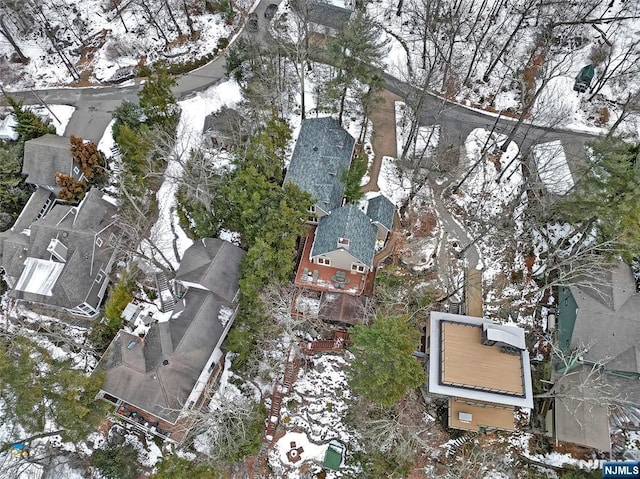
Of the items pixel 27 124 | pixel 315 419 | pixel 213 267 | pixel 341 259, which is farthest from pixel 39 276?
pixel 315 419

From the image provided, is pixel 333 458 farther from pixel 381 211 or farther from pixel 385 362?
pixel 381 211

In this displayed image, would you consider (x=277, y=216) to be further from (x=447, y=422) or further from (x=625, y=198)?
(x=625, y=198)

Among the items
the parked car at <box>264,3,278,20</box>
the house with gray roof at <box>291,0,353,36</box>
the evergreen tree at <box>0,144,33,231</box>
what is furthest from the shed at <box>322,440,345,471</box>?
the parked car at <box>264,3,278,20</box>

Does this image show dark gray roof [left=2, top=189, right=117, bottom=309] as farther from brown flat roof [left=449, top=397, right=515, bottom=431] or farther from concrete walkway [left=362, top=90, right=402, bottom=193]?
brown flat roof [left=449, top=397, right=515, bottom=431]

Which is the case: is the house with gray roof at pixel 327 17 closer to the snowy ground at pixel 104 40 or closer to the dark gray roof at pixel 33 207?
the snowy ground at pixel 104 40

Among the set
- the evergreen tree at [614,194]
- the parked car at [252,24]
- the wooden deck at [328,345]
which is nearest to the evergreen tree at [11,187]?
the parked car at [252,24]

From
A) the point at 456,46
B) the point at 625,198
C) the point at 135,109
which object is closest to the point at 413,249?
the point at 625,198
